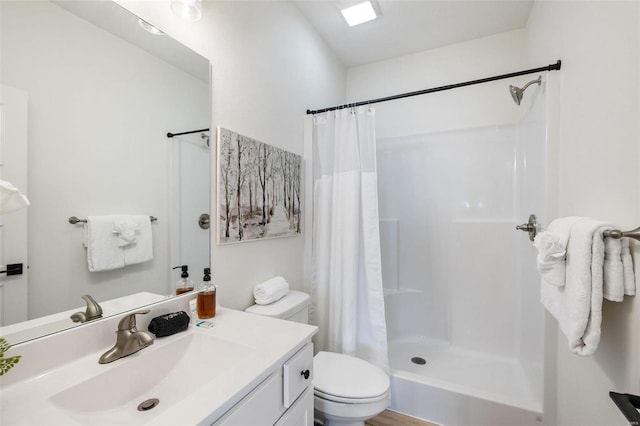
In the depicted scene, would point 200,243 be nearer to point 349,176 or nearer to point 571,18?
point 349,176

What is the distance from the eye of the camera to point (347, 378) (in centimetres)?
131

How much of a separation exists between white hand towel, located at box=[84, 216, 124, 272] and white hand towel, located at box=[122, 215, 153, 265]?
0.03 m

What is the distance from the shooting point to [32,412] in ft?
1.88

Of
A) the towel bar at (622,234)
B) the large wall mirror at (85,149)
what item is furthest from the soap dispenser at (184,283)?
the towel bar at (622,234)

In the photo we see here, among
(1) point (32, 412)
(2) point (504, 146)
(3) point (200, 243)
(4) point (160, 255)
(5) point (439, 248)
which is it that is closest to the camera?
(1) point (32, 412)

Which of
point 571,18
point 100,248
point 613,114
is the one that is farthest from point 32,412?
point 571,18

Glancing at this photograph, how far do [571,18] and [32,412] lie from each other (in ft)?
7.32

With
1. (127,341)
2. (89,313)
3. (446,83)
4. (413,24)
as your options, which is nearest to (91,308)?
(89,313)

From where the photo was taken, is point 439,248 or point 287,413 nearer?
point 287,413

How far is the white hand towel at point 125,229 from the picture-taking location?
2.94ft

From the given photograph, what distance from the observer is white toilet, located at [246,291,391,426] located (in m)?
1.19

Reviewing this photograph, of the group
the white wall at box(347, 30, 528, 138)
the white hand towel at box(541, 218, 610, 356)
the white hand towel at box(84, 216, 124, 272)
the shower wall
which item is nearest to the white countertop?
the white hand towel at box(84, 216, 124, 272)

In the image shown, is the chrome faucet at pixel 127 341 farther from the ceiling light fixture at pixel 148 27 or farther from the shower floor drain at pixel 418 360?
the shower floor drain at pixel 418 360

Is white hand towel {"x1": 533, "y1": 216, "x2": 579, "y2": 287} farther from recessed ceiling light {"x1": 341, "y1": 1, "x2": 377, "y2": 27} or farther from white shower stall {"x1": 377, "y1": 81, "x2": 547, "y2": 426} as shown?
recessed ceiling light {"x1": 341, "y1": 1, "x2": 377, "y2": 27}
